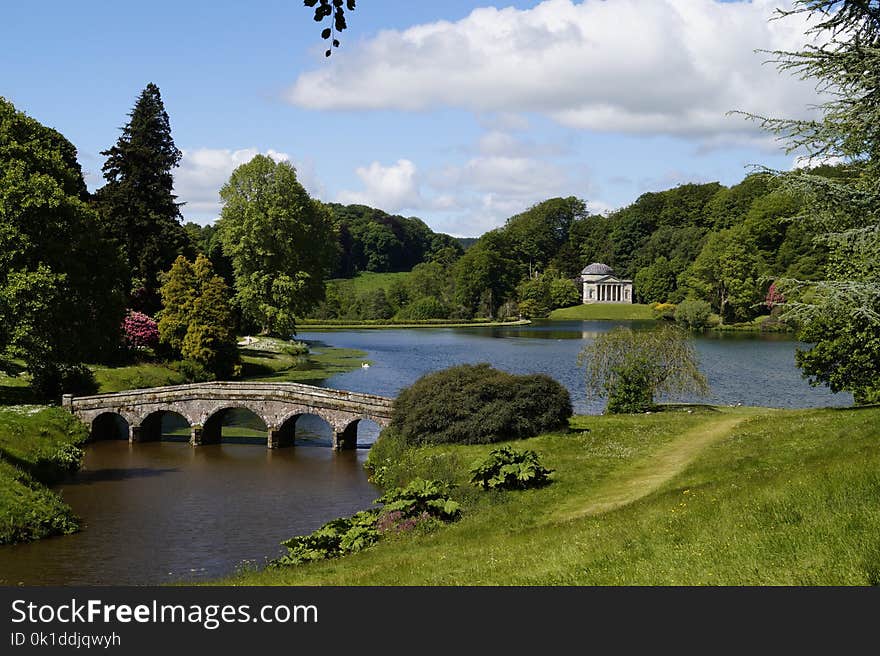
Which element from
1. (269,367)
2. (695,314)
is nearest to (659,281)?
(695,314)

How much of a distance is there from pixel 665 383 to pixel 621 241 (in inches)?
5950

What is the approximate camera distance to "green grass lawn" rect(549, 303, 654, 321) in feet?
528

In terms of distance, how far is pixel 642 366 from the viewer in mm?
42625

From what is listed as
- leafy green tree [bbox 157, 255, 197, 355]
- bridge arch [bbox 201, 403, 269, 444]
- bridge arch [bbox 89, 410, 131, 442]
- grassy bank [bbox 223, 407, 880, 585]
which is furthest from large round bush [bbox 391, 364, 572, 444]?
leafy green tree [bbox 157, 255, 197, 355]

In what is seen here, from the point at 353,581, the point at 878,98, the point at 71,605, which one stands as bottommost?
the point at 353,581

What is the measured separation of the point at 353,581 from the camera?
16109mm

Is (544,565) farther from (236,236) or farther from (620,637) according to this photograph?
(236,236)

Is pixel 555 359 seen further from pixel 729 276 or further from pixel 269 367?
pixel 729 276

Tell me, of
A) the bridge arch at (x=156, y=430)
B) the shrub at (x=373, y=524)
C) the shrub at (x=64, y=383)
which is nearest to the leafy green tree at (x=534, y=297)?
the bridge arch at (x=156, y=430)

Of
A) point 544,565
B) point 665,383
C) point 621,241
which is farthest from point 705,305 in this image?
point 544,565

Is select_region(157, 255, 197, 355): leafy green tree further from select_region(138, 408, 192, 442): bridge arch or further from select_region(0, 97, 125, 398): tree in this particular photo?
select_region(0, 97, 125, 398): tree

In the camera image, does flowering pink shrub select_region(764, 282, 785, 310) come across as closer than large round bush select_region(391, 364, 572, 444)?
Yes

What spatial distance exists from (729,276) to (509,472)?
106 metres

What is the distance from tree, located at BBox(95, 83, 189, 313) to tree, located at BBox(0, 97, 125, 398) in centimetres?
2284
